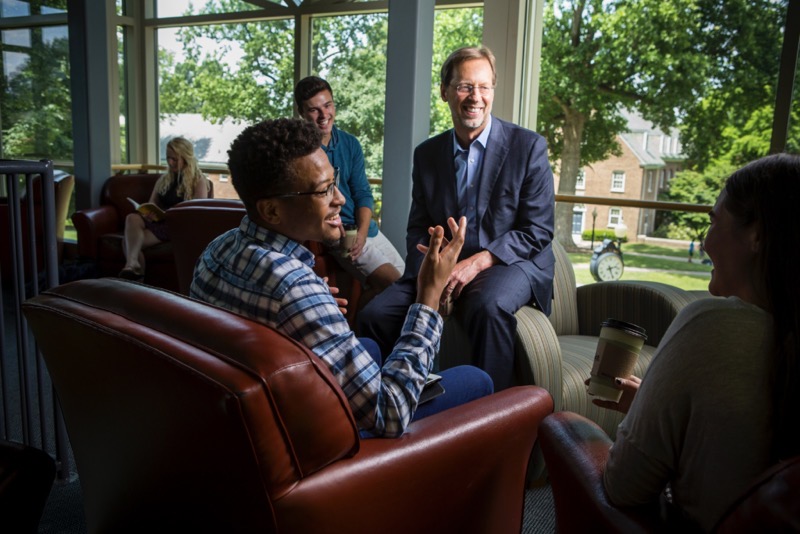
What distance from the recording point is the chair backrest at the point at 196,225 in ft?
10.3

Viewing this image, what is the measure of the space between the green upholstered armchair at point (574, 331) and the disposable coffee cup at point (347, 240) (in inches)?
37.4

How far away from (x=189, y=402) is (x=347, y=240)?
7.95 ft

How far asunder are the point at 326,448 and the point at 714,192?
10113 mm

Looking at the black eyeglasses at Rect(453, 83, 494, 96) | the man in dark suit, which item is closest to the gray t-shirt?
the man in dark suit

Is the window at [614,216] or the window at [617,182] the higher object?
the window at [617,182]

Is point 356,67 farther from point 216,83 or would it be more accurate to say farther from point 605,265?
point 605,265

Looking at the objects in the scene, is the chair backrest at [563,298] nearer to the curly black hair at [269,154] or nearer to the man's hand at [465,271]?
the man's hand at [465,271]

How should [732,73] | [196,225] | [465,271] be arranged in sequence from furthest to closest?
[732,73], [196,225], [465,271]

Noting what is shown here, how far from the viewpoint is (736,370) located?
36.4 inches

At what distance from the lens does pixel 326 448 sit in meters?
1.04

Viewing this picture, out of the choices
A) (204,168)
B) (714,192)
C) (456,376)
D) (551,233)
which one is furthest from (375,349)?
(714,192)

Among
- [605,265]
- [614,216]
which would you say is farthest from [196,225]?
[614,216]

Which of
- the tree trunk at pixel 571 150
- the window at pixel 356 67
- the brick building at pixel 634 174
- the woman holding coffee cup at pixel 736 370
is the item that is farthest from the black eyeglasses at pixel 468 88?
the tree trunk at pixel 571 150

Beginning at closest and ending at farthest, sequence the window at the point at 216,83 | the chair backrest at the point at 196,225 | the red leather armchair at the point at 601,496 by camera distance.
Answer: the red leather armchair at the point at 601,496 → the chair backrest at the point at 196,225 → the window at the point at 216,83
